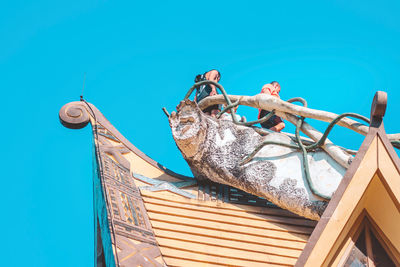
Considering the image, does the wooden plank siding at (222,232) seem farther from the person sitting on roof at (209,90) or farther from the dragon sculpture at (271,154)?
the person sitting on roof at (209,90)

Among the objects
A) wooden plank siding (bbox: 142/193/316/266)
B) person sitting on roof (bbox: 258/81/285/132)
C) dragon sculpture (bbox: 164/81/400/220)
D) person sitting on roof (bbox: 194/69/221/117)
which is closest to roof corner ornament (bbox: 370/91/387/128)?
dragon sculpture (bbox: 164/81/400/220)

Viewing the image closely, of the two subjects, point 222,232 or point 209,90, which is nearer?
point 222,232

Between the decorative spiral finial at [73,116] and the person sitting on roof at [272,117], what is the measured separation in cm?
224

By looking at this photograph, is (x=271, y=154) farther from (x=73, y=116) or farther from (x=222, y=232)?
(x=73, y=116)

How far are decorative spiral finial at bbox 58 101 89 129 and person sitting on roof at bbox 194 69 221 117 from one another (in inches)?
59.4

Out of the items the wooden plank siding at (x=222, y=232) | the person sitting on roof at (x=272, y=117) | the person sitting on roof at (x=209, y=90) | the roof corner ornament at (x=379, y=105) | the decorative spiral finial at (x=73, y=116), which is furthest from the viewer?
the person sitting on roof at (x=209, y=90)

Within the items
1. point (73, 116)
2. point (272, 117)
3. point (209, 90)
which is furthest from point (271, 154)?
point (73, 116)

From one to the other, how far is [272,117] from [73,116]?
2512mm

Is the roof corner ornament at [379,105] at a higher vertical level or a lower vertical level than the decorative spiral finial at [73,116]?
lower

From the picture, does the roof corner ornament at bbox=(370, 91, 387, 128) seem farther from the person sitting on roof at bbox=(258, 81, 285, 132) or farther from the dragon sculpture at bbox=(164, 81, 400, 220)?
the person sitting on roof at bbox=(258, 81, 285, 132)

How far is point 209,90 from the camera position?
8.07 m

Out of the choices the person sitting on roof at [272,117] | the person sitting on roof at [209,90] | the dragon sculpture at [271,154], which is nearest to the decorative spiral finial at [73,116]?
the dragon sculpture at [271,154]

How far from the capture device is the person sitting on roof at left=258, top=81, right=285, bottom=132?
300 inches

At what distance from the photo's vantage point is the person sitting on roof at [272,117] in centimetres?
763
